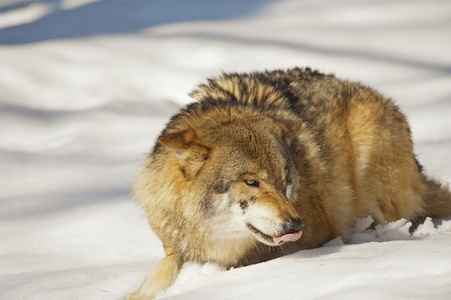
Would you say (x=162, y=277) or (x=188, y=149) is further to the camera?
(x=162, y=277)

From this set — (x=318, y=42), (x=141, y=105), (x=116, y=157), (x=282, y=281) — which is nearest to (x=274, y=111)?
(x=282, y=281)

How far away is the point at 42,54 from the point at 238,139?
20.7 feet

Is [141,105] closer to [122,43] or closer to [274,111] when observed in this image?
[122,43]

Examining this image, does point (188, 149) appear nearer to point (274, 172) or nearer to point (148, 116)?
point (274, 172)

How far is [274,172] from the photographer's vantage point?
307cm

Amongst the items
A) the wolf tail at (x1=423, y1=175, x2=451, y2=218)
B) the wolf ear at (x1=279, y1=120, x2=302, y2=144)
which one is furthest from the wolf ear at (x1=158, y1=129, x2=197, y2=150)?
the wolf tail at (x1=423, y1=175, x2=451, y2=218)

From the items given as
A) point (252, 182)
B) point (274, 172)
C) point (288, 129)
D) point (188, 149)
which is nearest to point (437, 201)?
point (288, 129)

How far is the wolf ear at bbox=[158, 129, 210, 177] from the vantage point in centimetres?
308

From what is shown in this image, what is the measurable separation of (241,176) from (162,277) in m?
0.81

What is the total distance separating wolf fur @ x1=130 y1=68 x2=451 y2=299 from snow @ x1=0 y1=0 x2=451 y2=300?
19cm

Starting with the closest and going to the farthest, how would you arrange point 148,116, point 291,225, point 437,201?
point 291,225
point 437,201
point 148,116

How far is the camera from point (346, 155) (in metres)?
4.07

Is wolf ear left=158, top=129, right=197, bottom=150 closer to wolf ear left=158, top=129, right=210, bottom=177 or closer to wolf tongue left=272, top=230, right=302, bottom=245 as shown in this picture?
wolf ear left=158, top=129, right=210, bottom=177

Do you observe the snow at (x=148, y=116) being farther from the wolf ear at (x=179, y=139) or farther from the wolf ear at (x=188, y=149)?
the wolf ear at (x=179, y=139)
